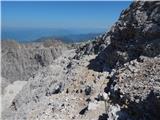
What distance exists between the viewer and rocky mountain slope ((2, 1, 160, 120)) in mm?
15453

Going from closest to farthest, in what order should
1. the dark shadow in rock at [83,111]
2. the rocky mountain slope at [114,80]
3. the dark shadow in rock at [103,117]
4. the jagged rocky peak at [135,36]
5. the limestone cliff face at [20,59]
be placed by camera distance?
the rocky mountain slope at [114,80] < the dark shadow in rock at [103,117] < the dark shadow in rock at [83,111] < the jagged rocky peak at [135,36] < the limestone cliff face at [20,59]

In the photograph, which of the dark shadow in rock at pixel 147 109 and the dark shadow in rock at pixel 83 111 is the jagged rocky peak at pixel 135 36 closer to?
the dark shadow in rock at pixel 83 111

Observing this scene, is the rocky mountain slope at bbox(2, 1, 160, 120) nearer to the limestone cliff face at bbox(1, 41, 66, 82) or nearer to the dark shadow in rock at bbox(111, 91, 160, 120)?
the dark shadow in rock at bbox(111, 91, 160, 120)

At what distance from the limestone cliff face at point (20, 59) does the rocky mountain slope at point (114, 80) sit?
2138 inches

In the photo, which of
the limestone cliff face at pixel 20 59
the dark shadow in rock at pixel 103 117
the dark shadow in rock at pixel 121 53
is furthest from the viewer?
the limestone cliff face at pixel 20 59

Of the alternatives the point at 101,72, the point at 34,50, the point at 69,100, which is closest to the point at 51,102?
the point at 69,100

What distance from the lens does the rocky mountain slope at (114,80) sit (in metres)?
15.5

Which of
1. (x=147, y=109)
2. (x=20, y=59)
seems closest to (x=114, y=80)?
(x=147, y=109)

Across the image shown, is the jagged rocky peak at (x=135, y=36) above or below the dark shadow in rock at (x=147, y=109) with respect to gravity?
above

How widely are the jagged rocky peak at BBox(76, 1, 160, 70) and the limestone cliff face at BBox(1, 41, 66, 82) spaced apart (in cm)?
5794

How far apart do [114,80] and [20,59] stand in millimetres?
67463

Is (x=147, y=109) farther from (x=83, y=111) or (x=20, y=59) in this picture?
(x=20, y=59)

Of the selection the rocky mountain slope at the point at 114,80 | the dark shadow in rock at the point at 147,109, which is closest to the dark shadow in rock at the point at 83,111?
the rocky mountain slope at the point at 114,80

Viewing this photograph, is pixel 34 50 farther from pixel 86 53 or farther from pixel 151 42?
pixel 151 42
